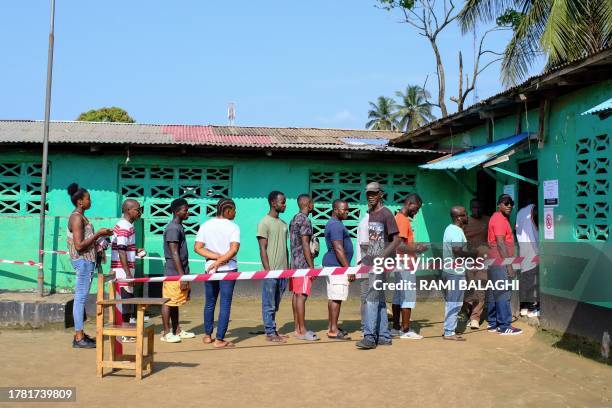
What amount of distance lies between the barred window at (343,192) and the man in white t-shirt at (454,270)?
3727 millimetres

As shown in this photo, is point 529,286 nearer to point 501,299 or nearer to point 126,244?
point 501,299

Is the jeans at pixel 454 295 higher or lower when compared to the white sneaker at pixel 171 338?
higher

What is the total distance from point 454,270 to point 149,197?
565cm

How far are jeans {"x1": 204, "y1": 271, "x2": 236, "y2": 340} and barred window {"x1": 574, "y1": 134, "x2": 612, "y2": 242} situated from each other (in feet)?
13.7

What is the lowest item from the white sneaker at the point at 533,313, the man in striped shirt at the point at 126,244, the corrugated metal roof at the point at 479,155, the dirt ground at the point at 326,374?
the dirt ground at the point at 326,374

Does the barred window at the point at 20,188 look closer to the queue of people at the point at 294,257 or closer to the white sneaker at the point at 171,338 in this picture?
the queue of people at the point at 294,257

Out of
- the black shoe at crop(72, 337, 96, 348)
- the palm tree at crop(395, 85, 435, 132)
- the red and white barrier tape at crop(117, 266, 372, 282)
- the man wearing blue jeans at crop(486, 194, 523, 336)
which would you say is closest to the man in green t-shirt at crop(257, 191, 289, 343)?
the red and white barrier tape at crop(117, 266, 372, 282)

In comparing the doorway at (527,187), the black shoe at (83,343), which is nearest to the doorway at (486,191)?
the doorway at (527,187)

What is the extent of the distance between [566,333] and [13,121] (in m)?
10.7

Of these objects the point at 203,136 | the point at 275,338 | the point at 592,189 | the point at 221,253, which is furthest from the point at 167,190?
the point at 592,189

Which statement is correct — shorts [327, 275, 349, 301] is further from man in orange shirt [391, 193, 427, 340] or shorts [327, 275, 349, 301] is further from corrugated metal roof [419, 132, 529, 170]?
corrugated metal roof [419, 132, 529, 170]

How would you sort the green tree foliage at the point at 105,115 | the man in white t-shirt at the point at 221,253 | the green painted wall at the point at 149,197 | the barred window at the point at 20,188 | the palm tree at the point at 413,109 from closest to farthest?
1. the man in white t-shirt at the point at 221,253
2. the green painted wall at the point at 149,197
3. the barred window at the point at 20,188
4. the green tree foliage at the point at 105,115
5. the palm tree at the point at 413,109

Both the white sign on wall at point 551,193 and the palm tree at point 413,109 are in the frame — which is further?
the palm tree at point 413,109

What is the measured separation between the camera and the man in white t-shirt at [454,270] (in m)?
7.20
